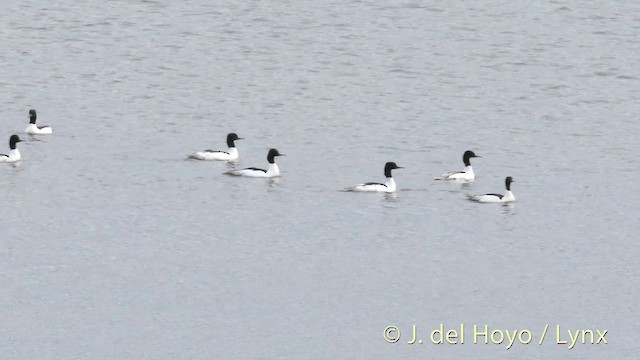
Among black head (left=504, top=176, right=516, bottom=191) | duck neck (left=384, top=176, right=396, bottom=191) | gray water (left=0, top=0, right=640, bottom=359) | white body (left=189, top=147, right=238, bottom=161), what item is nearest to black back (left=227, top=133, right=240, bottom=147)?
gray water (left=0, top=0, right=640, bottom=359)

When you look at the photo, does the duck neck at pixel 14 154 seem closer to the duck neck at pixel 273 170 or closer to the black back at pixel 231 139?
the black back at pixel 231 139

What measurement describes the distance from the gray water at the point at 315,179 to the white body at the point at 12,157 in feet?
1.40

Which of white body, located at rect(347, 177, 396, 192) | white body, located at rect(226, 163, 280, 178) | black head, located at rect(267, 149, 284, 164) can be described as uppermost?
black head, located at rect(267, 149, 284, 164)

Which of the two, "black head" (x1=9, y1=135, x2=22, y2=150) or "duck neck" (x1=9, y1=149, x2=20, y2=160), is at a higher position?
"black head" (x1=9, y1=135, x2=22, y2=150)

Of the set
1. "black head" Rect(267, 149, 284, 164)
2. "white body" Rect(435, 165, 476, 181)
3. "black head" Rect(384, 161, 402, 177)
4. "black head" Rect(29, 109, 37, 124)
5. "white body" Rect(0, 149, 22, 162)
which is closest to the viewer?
"black head" Rect(384, 161, 402, 177)

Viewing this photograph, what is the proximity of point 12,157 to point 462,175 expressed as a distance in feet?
40.9

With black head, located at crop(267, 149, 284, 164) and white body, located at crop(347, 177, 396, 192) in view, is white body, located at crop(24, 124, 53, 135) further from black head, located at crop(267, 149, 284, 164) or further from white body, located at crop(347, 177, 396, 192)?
white body, located at crop(347, 177, 396, 192)

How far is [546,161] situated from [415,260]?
43.8 ft

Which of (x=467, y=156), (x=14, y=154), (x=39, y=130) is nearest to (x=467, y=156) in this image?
(x=467, y=156)

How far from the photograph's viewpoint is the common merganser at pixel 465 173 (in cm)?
4991

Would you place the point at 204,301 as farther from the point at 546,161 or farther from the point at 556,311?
the point at 546,161

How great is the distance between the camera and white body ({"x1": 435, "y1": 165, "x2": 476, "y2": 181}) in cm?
4988

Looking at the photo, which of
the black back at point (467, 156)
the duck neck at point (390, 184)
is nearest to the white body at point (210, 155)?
the duck neck at point (390, 184)

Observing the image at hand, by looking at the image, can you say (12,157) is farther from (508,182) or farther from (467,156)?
(508,182)
